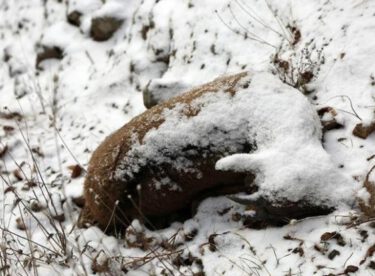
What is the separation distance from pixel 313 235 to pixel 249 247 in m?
0.38

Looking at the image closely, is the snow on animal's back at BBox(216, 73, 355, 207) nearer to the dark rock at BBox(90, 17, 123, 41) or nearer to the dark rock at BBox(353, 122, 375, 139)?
the dark rock at BBox(353, 122, 375, 139)

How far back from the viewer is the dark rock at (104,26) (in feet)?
18.5

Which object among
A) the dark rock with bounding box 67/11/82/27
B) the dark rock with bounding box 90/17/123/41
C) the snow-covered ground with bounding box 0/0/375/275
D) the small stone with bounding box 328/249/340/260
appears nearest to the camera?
the small stone with bounding box 328/249/340/260

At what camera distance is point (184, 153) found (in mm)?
3195

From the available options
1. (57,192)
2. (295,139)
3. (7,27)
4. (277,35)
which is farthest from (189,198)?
(7,27)

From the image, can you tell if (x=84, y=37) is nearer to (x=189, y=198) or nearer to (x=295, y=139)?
(x=189, y=198)

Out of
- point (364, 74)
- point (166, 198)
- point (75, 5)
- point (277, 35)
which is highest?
point (75, 5)

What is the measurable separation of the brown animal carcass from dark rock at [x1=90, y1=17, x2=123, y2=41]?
97.8 inches

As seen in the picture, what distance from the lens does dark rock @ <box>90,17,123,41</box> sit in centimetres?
564

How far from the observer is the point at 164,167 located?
10.6ft

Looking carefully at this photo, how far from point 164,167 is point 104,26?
2968mm

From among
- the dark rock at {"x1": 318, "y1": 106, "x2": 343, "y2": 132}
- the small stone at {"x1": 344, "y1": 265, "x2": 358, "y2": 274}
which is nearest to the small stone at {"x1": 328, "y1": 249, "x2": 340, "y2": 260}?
the small stone at {"x1": 344, "y1": 265, "x2": 358, "y2": 274}

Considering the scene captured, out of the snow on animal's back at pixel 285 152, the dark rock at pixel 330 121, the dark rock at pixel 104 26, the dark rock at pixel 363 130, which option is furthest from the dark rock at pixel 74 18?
the dark rock at pixel 363 130

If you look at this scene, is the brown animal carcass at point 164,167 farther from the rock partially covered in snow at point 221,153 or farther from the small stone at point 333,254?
the small stone at point 333,254
